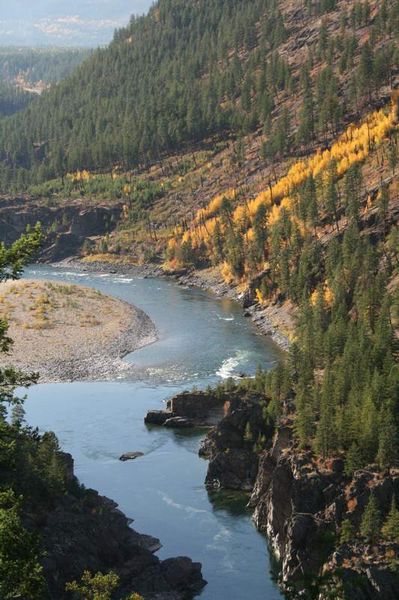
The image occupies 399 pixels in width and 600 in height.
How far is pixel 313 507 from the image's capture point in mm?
61906

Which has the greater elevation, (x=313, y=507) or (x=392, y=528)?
(x=392, y=528)

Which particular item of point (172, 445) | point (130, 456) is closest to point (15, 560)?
point (130, 456)

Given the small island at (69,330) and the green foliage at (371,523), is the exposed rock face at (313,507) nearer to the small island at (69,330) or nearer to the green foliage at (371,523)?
the green foliage at (371,523)

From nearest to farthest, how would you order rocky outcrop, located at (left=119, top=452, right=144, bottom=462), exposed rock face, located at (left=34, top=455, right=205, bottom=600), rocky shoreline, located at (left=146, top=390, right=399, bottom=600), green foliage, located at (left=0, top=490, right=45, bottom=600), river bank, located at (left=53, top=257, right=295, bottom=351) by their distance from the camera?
green foliage, located at (left=0, top=490, right=45, bottom=600) → exposed rock face, located at (left=34, top=455, right=205, bottom=600) → rocky shoreline, located at (left=146, top=390, right=399, bottom=600) → rocky outcrop, located at (left=119, top=452, right=144, bottom=462) → river bank, located at (left=53, top=257, right=295, bottom=351)

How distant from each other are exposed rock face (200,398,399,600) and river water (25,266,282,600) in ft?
6.93

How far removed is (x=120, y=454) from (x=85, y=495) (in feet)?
69.3

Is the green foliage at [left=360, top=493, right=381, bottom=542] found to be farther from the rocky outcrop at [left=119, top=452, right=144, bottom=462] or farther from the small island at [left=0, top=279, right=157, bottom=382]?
the small island at [left=0, top=279, right=157, bottom=382]

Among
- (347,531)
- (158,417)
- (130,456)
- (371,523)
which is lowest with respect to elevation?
(130,456)

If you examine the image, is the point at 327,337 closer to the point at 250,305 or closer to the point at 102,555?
the point at 102,555

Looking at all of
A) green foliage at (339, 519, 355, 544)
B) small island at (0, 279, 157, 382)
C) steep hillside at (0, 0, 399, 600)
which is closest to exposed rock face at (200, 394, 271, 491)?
steep hillside at (0, 0, 399, 600)

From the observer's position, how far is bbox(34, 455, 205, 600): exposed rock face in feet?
174

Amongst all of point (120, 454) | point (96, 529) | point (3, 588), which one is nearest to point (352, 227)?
point (120, 454)

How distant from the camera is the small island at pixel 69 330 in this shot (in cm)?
11831

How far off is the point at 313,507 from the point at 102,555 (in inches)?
636
